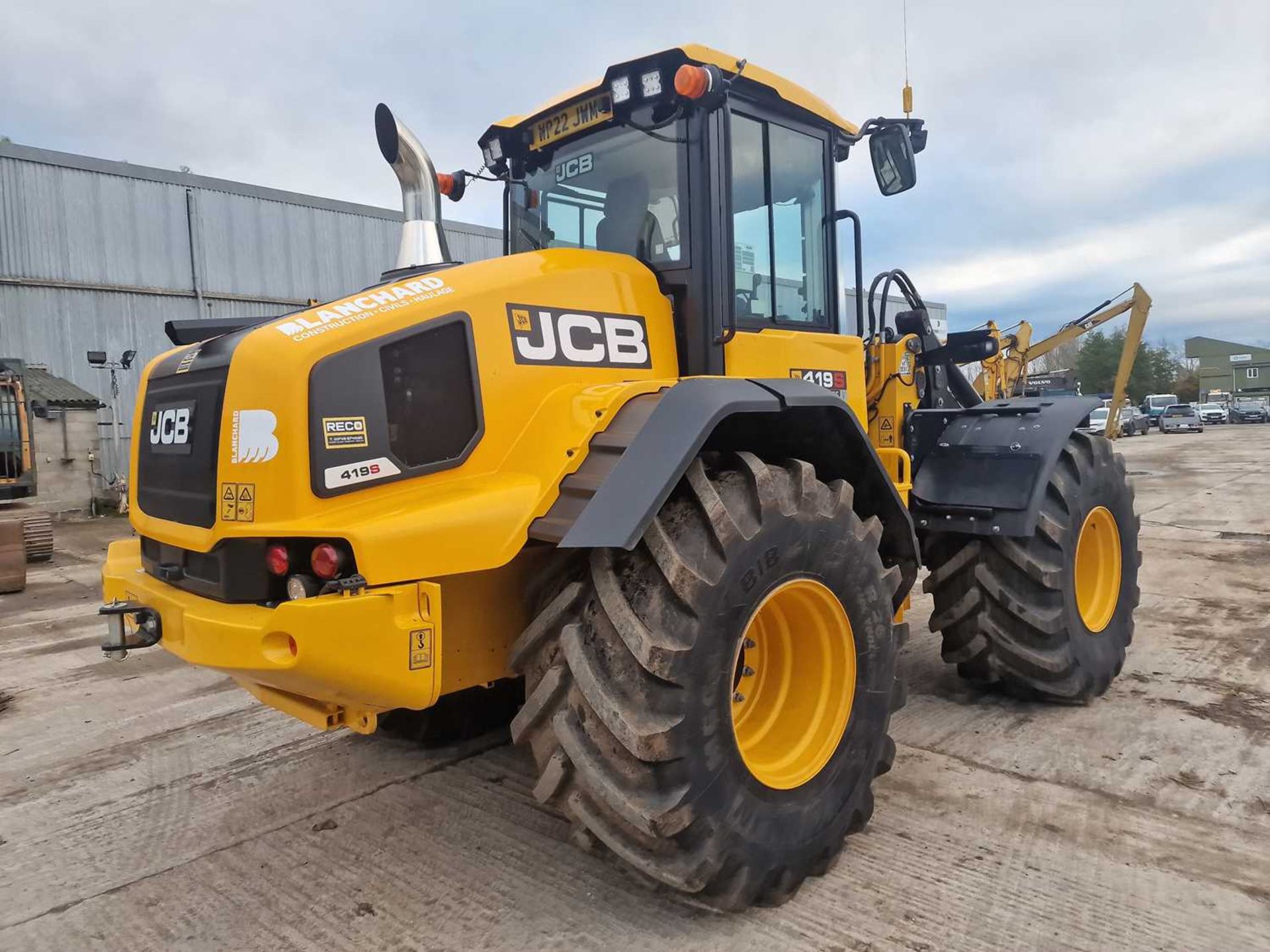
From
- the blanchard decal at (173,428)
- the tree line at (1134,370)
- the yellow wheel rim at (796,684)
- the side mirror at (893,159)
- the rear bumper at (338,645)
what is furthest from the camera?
the tree line at (1134,370)

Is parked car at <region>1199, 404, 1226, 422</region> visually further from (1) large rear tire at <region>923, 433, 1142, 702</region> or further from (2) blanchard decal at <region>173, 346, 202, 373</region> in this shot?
(2) blanchard decal at <region>173, 346, 202, 373</region>

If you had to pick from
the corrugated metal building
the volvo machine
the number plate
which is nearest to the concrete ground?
the number plate

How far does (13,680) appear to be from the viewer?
220 inches

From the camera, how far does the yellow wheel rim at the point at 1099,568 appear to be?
482 centimetres

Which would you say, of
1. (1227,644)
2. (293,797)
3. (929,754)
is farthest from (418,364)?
(1227,644)

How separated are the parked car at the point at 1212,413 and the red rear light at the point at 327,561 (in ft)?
Answer: 193

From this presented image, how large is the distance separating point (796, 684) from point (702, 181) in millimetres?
1879

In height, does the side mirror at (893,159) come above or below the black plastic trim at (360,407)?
above

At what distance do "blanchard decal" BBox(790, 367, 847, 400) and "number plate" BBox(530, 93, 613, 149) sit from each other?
50.2 inches

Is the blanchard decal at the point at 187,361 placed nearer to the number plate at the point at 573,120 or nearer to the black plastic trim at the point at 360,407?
the black plastic trim at the point at 360,407

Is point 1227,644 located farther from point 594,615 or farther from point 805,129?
point 594,615

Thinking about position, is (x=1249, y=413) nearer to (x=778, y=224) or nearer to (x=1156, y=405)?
(x=1156, y=405)

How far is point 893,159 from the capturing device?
4.09m

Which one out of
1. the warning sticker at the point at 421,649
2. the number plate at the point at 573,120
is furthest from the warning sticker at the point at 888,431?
the warning sticker at the point at 421,649
